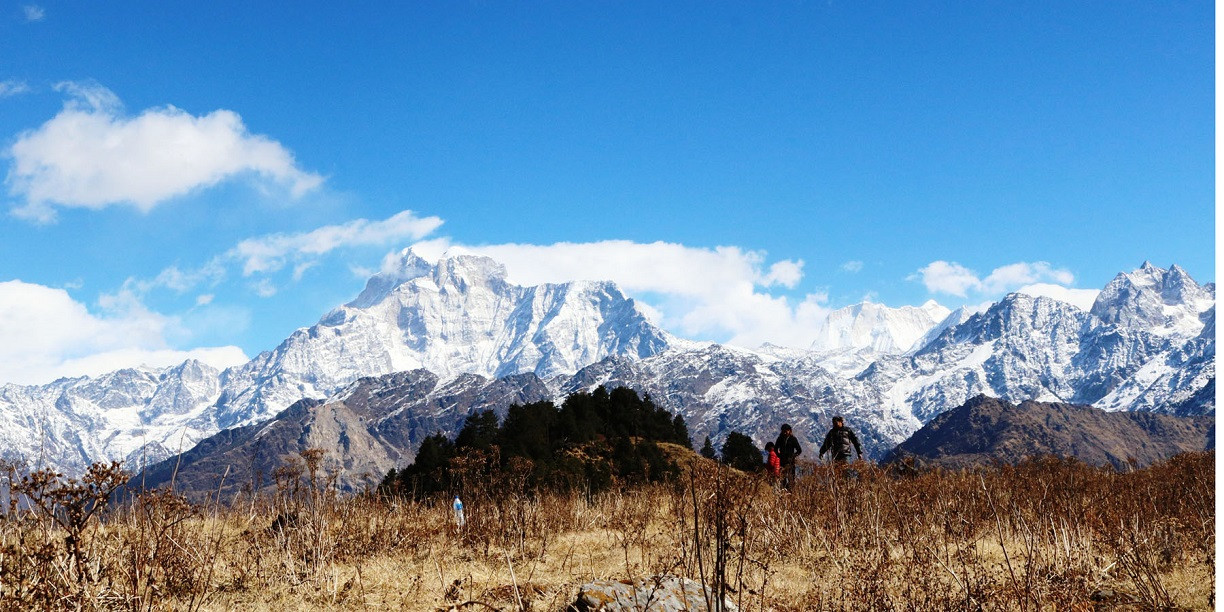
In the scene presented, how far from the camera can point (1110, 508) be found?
10844 mm

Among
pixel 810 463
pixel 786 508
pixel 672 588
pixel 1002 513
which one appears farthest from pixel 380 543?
pixel 1002 513

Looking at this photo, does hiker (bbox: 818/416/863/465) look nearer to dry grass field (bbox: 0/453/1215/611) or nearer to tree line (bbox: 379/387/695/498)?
dry grass field (bbox: 0/453/1215/611)

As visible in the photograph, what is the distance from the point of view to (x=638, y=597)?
7.18 metres

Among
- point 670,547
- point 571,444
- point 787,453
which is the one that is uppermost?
point 571,444

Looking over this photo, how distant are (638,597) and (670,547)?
4.03m

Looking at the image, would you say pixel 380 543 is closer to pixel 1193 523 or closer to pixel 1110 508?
pixel 1110 508

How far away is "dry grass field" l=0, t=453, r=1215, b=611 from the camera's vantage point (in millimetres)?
6500

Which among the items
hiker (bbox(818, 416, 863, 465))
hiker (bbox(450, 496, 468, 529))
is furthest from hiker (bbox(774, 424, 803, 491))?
hiker (bbox(450, 496, 468, 529))

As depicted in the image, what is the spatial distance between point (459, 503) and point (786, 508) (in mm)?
5707

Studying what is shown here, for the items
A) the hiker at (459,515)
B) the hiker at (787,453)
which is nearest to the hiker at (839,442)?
the hiker at (787,453)

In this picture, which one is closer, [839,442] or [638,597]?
[638,597]

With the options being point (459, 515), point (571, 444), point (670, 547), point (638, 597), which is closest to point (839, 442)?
point (670, 547)

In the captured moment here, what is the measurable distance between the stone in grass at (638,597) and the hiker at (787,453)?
8314 millimetres

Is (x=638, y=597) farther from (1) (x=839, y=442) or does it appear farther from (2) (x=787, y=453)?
(1) (x=839, y=442)
